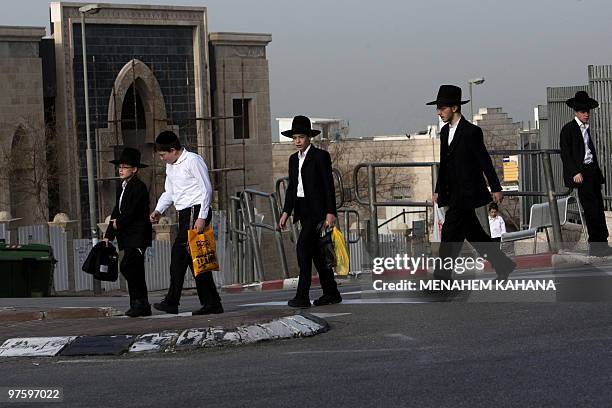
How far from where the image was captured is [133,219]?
11914 millimetres

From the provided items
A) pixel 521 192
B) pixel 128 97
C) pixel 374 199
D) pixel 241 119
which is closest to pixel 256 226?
pixel 374 199

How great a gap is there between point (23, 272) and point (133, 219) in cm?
1348

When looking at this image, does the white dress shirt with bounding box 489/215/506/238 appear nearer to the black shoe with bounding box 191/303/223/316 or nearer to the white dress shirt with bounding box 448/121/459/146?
the white dress shirt with bounding box 448/121/459/146

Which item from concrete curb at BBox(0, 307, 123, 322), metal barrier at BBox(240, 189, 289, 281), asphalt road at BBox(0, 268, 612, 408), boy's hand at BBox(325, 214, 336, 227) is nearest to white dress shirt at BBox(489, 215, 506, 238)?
metal barrier at BBox(240, 189, 289, 281)

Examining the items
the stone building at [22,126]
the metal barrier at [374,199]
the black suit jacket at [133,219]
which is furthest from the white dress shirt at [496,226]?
the stone building at [22,126]

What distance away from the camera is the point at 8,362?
9.52 meters

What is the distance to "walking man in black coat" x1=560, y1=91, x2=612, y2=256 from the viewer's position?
1426 centimetres

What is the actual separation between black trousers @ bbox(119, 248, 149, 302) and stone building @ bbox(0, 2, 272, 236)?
104 ft

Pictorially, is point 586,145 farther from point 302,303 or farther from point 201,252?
point 201,252

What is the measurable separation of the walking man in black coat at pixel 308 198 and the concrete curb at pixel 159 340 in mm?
2049

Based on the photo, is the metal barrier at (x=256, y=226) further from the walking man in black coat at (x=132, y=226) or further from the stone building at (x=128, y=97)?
the stone building at (x=128, y=97)

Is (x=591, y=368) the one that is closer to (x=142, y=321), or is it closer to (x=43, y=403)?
(x=43, y=403)

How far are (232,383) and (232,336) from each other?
1.90 metres

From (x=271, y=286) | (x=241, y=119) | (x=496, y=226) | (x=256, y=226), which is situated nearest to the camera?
(x=496, y=226)
